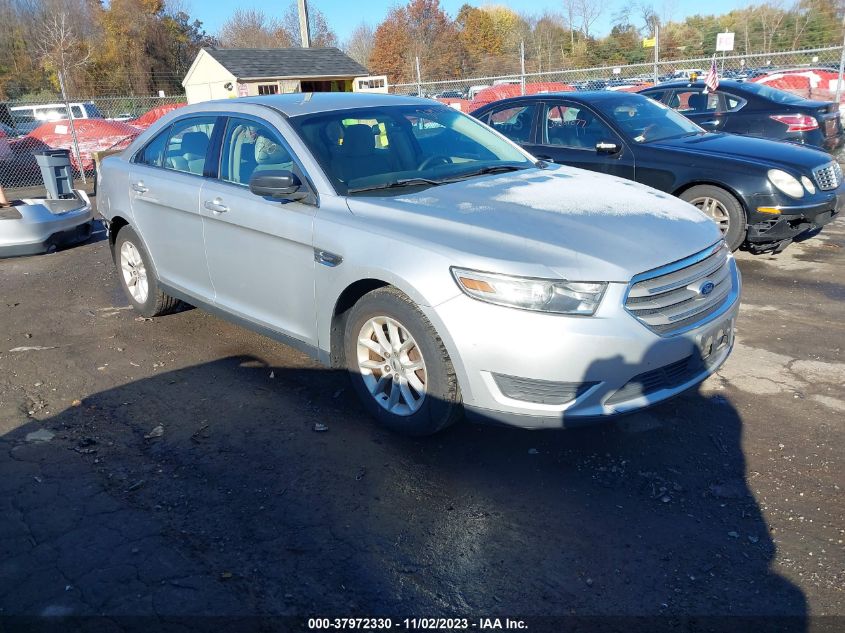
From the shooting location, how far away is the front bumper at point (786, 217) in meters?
6.54

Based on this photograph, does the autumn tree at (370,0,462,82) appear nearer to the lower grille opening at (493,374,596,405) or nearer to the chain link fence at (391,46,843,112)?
the chain link fence at (391,46,843,112)

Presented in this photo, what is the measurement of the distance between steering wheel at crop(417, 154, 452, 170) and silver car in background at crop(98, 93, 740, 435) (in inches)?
0.6

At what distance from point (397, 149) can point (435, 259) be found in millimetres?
1338

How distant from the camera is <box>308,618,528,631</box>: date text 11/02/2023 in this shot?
2.51 m

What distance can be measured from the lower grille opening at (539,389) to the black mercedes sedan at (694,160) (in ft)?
14.3

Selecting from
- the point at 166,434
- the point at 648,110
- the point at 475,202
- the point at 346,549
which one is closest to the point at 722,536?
the point at 346,549

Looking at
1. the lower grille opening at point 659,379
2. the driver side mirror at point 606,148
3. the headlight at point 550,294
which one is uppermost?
the driver side mirror at point 606,148

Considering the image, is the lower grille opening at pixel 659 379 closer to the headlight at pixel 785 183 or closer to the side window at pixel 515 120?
the headlight at pixel 785 183

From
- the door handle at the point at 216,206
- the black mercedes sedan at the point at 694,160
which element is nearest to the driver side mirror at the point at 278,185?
the door handle at the point at 216,206

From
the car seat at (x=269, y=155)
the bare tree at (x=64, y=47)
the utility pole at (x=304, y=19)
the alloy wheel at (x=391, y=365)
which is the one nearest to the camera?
the alloy wheel at (x=391, y=365)

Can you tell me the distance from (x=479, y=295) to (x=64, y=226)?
737 centimetres

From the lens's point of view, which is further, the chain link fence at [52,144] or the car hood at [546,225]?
the chain link fence at [52,144]

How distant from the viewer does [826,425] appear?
381 centimetres

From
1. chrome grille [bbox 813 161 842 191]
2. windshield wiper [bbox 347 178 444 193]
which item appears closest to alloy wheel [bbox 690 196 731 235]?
chrome grille [bbox 813 161 842 191]
